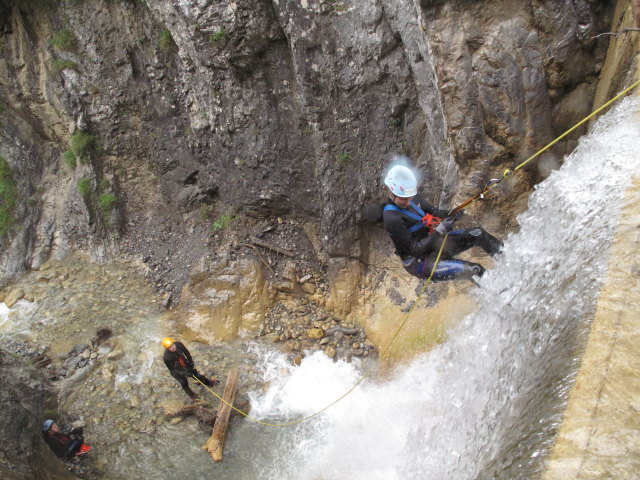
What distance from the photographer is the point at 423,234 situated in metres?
5.56

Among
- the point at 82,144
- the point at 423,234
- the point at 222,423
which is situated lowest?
the point at 222,423

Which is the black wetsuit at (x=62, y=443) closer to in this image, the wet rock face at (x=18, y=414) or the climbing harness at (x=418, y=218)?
the wet rock face at (x=18, y=414)

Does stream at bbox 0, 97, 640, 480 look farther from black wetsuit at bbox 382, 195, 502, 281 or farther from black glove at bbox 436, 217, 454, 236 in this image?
black glove at bbox 436, 217, 454, 236

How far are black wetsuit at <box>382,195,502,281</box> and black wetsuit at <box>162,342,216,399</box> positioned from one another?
3.90 metres

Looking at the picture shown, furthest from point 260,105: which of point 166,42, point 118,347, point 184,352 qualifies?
point 118,347

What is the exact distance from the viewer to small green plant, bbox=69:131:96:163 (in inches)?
399

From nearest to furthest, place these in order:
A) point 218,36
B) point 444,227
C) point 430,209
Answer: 1. point 444,227
2. point 430,209
3. point 218,36

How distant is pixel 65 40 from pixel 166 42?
A: 248 centimetres

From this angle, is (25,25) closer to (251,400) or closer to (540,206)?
(251,400)

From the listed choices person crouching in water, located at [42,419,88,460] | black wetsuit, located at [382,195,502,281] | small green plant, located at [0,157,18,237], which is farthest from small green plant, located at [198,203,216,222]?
black wetsuit, located at [382,195,502,281]

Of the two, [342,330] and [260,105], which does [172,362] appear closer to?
[342,330]

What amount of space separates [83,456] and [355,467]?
4.12 metres

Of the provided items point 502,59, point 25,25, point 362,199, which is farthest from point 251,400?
point 25,25

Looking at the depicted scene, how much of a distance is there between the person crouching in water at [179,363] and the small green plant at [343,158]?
4352 mm
